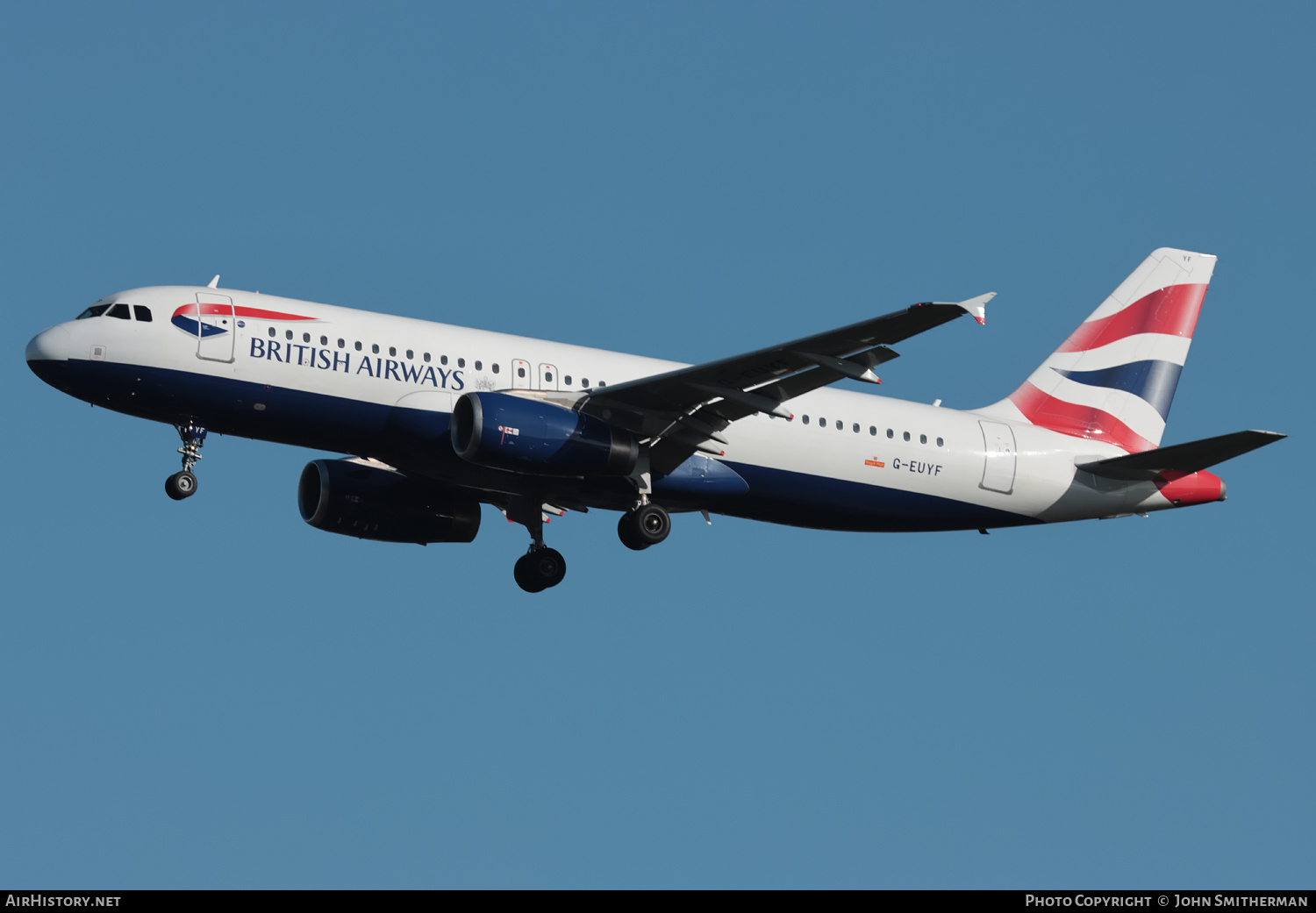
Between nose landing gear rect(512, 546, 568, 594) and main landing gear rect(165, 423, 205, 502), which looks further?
nose landing gear rect(512, 546, 568, 594)

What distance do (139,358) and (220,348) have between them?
157cm

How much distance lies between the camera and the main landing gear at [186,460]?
34.3 meters

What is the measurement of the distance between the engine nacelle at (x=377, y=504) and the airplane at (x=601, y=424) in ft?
0.15

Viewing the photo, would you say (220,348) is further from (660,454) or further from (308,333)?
(660,454)

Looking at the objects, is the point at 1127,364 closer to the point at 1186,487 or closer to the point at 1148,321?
the point at 1148,321

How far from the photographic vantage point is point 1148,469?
129ft

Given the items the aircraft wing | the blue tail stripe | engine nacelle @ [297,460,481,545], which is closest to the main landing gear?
engine nacelle @ [297,460,481,545]

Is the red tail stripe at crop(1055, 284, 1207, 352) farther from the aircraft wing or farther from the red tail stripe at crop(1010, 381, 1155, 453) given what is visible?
the aircraft wing

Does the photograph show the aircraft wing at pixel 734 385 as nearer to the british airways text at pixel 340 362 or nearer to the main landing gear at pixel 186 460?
the british airways text at pixel 340 362

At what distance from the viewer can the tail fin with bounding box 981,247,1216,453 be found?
41.6 metres

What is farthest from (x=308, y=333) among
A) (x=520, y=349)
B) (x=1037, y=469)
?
(x=1037, y=469)

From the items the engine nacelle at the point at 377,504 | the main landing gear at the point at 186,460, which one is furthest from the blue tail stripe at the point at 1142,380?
the main landing gear at the point at 186,460

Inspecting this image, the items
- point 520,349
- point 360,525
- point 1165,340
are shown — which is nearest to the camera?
point 520,349

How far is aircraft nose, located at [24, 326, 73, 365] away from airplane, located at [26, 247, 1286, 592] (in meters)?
0.05
